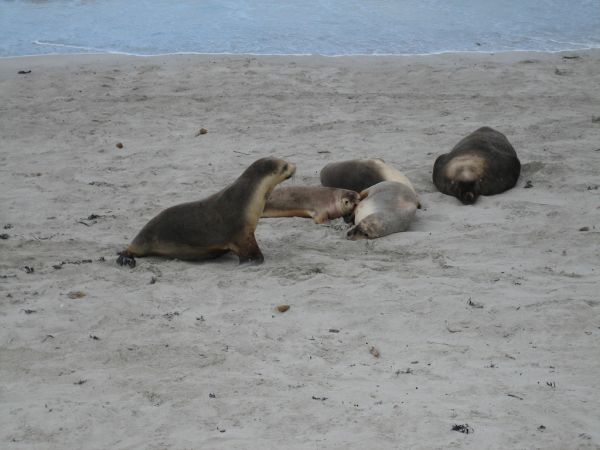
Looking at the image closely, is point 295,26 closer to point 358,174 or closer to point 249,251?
point 358,174

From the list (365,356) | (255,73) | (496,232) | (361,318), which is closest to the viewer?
(365,356)

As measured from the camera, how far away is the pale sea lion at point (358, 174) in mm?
7008

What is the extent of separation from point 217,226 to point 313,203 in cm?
120

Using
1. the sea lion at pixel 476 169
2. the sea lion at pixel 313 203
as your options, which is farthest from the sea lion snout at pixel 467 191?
the sea lion at pixel 313 203

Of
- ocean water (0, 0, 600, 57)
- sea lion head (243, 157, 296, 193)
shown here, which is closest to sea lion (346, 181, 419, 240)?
sea lion head (243, 157, 296, 193)

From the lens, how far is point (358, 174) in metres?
7.07

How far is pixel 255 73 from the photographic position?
10.6 metres

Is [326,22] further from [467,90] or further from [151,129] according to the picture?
[151,129]

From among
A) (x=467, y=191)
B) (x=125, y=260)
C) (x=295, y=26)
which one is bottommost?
(x=125, y=260)

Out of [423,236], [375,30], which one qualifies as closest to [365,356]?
[423,236]

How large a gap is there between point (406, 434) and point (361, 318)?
130 centimetres

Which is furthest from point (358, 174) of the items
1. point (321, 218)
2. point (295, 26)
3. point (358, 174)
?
point (295, 26)

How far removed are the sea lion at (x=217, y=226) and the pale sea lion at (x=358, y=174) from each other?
55.1 inches

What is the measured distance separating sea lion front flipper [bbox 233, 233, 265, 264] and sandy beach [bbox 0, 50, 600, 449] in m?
0.10
